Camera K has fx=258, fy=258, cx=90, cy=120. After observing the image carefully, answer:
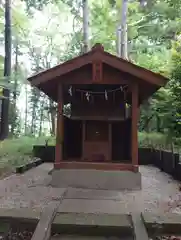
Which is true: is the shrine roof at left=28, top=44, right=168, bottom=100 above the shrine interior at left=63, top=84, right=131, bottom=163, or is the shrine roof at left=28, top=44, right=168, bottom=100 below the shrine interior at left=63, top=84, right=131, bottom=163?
above

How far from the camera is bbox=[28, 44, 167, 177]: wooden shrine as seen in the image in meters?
5.88

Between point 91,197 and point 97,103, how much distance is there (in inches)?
126

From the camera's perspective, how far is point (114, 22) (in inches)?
602

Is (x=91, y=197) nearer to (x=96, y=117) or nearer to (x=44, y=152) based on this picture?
(x=96, y=117)

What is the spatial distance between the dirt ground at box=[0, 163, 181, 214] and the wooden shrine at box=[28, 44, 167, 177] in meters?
0.72

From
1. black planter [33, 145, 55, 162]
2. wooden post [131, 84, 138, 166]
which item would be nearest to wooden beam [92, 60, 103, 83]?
wooden post [131, 84, 138, 166]

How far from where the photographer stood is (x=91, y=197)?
4.97m

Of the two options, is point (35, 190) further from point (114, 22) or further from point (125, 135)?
point (114, 22)

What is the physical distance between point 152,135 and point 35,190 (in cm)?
795

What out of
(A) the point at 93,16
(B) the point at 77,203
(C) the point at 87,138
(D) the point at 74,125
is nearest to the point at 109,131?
(C) the point at 87,138

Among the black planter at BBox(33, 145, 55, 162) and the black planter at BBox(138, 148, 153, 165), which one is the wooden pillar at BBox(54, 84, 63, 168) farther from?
the black planter at BBox(138, 148, 153, 165)

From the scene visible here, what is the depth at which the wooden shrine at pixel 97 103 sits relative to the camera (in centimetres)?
588

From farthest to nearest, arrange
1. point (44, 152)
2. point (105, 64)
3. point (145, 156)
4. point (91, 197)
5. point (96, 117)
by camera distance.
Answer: point (44, 152) < point (145, 156) < point (96, 117) < point (105, 64) < point (91, 197)

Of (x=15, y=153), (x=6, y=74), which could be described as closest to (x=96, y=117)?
(x=15, y=153)
